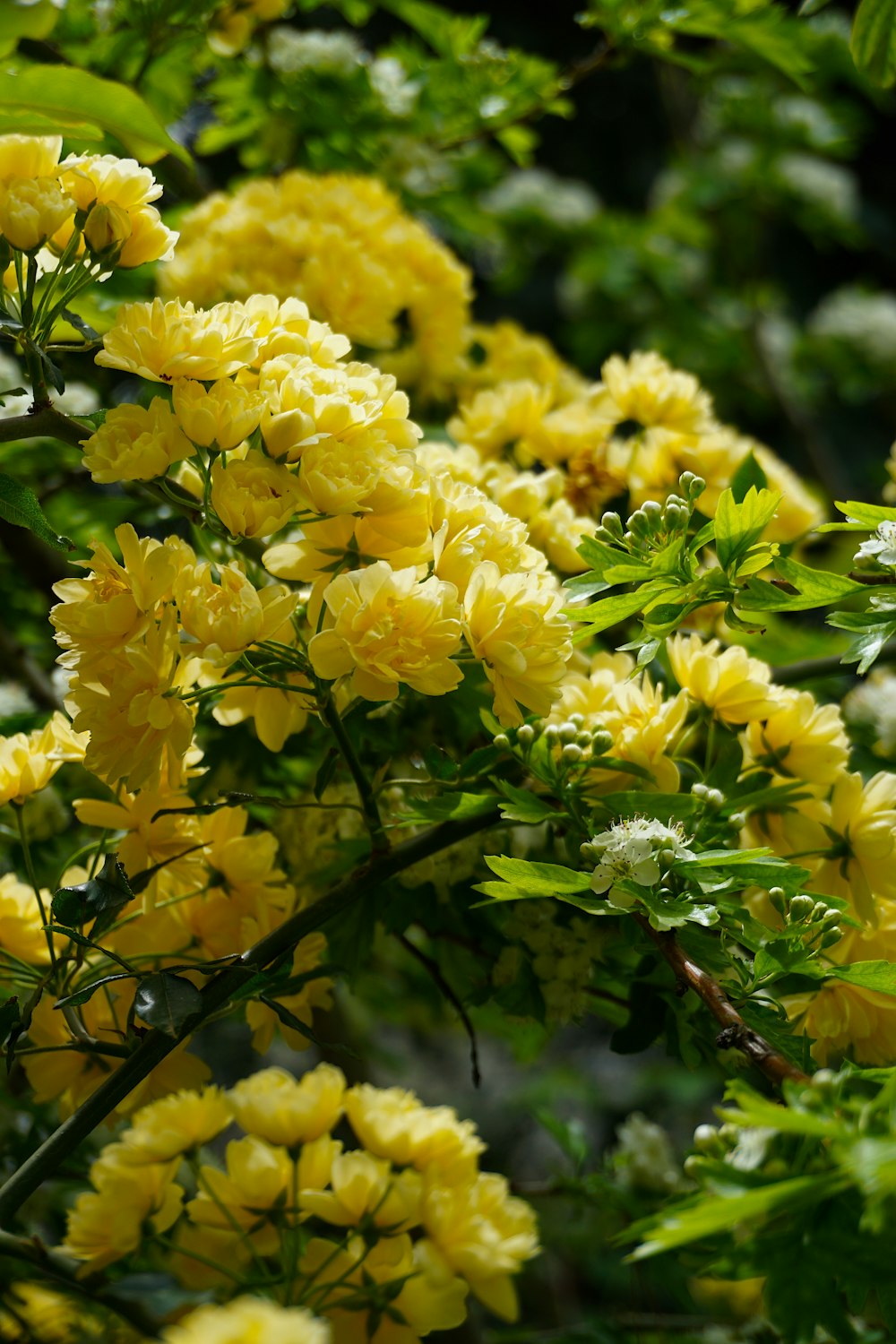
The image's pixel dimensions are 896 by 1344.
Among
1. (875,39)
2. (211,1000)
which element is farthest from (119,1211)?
(875,39)

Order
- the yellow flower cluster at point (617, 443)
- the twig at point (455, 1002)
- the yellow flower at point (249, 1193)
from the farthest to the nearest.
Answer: the yellow flower cluster at point (617, 443) < the twig at point (455, 1002) < the yellow flower at point (249, 1193)

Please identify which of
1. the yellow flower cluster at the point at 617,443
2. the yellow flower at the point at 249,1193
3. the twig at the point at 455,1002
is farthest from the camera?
the yellow flower cluster at the point at 617,443

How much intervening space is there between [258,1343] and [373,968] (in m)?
1.11

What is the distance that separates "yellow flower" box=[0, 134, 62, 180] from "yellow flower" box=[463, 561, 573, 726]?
332 mm

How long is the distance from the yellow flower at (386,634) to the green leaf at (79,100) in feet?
0.76

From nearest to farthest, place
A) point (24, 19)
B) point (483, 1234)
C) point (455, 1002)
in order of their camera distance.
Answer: point (24, 19)
point (483, 1234)
point (455, 1002)

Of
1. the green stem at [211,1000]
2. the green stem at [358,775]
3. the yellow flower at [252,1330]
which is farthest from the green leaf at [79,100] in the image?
the yellow flower at [252,1330]

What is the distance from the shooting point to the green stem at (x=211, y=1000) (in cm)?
67

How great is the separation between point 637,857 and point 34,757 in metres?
0.38

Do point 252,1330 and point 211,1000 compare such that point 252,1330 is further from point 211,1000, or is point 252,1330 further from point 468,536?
point 468,536

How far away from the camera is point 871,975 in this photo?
639 millimetres

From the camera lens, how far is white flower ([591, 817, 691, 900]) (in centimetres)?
64

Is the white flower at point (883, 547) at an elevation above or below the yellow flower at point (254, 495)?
below

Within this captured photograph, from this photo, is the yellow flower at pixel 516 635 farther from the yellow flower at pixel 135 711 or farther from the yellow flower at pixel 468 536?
the yellow flower at pixel 135 711
